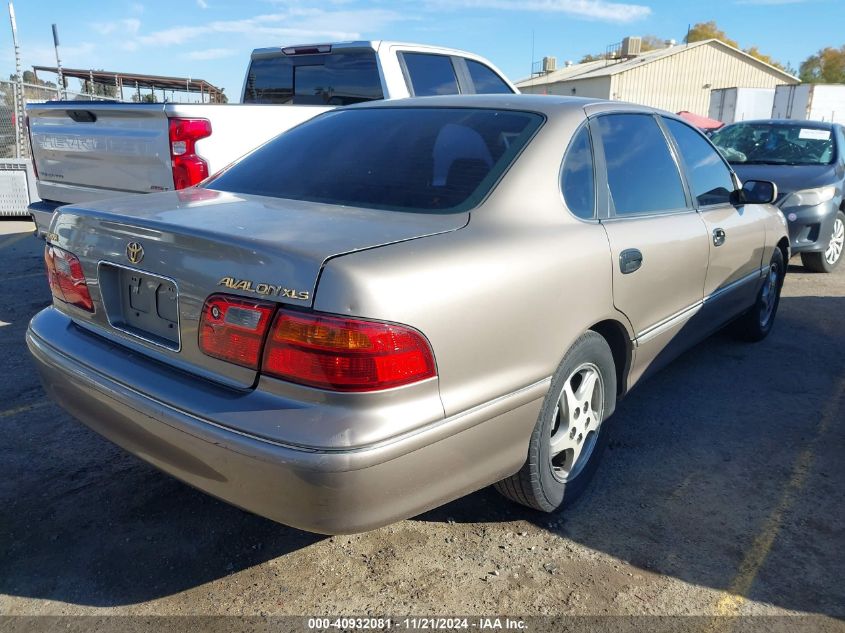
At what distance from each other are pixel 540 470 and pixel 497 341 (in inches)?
26.1

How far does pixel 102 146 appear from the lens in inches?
184

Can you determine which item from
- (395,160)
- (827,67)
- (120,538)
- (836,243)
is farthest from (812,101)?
(827,67)

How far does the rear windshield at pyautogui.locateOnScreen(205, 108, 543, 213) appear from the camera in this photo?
2.54m

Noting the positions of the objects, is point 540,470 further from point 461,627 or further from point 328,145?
point 328,145

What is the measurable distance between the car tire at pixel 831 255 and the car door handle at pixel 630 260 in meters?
5.47

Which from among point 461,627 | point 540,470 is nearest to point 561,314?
Result: point 540,470

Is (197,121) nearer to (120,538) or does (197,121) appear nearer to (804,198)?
(120,538)

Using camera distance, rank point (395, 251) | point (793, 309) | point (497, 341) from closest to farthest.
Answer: point (395, 251) → point (497, 341) → point (793, 309)

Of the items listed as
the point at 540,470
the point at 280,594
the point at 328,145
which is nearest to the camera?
the point at 280,594

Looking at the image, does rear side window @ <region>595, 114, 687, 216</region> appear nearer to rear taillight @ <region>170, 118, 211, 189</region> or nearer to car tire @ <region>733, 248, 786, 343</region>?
car tire @ <region>733, 248, 786, 343</region>

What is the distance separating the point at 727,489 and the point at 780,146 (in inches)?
247

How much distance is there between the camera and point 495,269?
2195 mm

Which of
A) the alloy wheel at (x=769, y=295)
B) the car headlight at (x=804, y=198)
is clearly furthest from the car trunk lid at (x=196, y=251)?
the car headlight at (x=804, y=198)

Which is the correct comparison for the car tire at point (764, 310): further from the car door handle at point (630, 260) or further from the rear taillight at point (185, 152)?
the rear taillight at point (185, 152)
